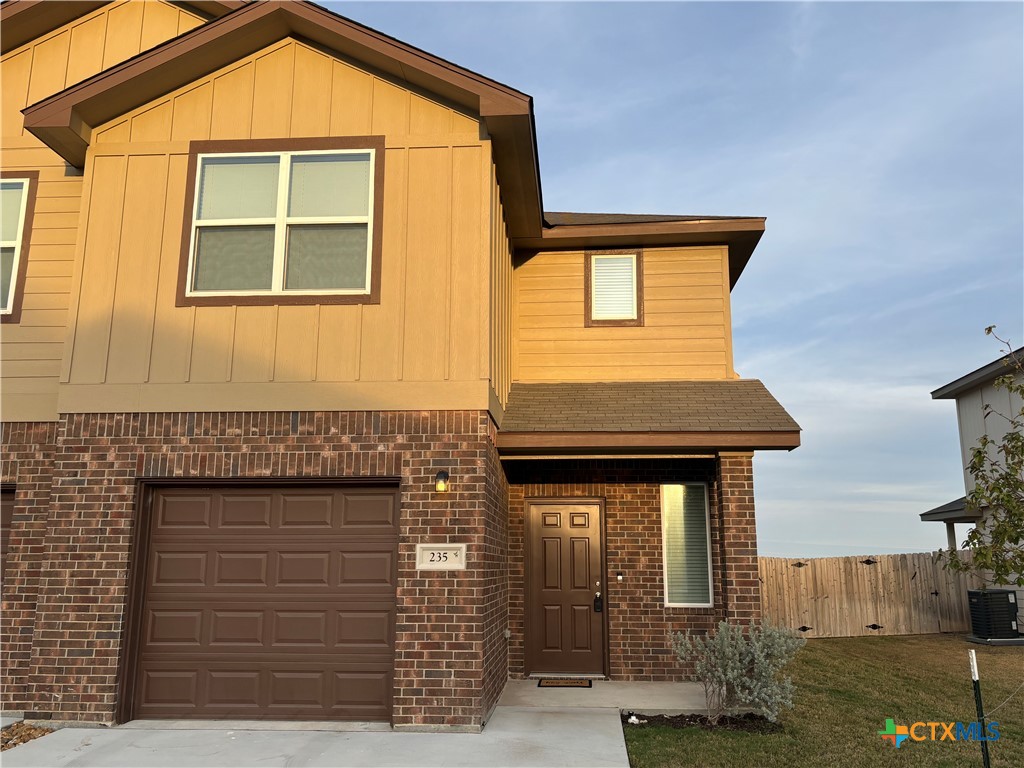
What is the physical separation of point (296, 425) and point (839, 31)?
10.7 meters

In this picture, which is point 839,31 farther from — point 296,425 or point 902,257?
point 902,257

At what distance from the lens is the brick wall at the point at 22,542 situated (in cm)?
764

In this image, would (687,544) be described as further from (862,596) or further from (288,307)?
(862,596)

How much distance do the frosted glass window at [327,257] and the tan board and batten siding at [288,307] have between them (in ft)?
0.92

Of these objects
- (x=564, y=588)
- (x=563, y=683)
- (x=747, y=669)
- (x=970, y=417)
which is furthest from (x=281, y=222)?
(x=970, y=417)

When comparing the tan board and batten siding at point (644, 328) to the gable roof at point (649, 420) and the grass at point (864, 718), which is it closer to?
→ the gable roof at point (649, 420)

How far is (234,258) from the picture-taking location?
25.7ft

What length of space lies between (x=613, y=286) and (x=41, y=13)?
307 inches

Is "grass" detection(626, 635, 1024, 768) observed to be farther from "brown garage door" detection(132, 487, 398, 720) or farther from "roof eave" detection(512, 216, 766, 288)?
"roof eave" detection(512, 216, 766, 288)

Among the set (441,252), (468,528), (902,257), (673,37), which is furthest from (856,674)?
(902,257)

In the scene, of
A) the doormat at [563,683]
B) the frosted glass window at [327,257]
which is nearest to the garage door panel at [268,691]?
the doormat at [563,683]

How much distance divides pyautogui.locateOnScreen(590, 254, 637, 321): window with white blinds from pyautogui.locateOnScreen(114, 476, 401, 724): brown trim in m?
4.37

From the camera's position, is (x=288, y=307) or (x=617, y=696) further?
(x=617, y=696)

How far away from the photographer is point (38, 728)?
6.82 metres
